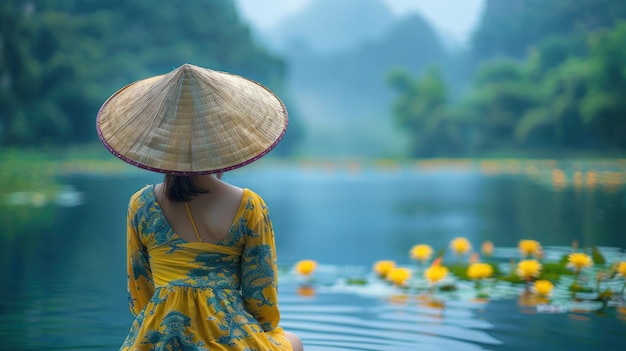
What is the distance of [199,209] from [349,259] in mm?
3781

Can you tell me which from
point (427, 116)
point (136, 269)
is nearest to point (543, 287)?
point (136, 269)

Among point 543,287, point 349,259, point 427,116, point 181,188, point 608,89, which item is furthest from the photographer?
point 427,116

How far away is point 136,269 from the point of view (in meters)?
1.87

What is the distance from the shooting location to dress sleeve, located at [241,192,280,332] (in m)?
1.73

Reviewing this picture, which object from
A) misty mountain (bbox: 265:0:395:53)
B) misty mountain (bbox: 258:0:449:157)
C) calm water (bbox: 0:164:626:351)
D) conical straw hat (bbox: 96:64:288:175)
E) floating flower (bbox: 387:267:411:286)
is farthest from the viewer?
misty mountain (bbox: 265:0:395:53)

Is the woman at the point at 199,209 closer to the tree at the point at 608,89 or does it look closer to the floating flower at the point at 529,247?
the floating flower at the point at 529,247

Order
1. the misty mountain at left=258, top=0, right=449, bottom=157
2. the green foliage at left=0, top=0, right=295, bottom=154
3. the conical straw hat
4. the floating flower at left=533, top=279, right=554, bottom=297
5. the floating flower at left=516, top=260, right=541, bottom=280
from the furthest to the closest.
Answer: the misty mountain at left=258, top=0, right=449, bottom=157 → the green foliage at left=0, top=0, right=295, bottom=154 → the floating flower at left=516, top=260, right=541, bottom=280 → the floating flower at left=533, top=279, right=554, bottom=297 → the conical straw hat

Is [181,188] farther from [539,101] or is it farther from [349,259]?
[539,101]

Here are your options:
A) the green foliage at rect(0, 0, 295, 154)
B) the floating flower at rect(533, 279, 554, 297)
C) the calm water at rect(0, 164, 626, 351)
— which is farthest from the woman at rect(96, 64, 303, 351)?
the green foliage at rect(0, 0, 295, 154)

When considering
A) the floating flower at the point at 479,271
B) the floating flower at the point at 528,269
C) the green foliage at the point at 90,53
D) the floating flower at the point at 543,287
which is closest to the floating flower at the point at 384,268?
the floating flower at the point at 479,271

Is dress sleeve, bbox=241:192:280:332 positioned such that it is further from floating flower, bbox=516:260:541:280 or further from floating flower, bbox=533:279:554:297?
floating flower, bbox=516:260:541:280

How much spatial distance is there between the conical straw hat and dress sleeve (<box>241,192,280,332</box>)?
0.35ft

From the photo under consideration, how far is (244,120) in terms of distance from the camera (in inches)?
68.4

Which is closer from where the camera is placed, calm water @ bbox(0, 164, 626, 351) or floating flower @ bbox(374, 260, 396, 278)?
calm water @ bbox(0, 164, 626, 351)
